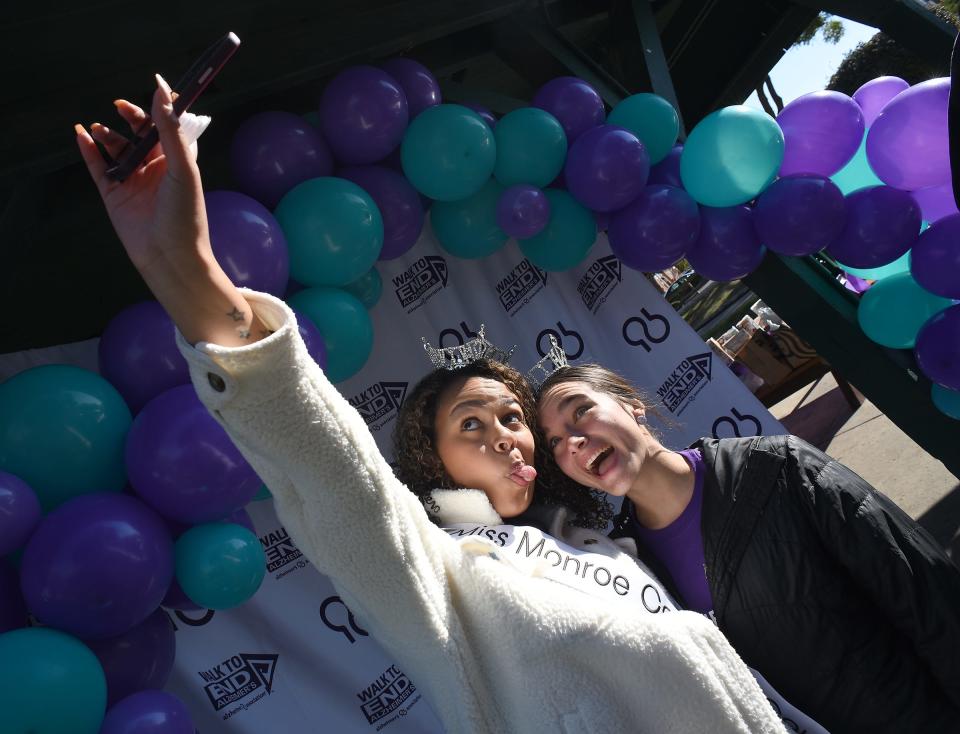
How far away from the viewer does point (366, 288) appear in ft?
8.20

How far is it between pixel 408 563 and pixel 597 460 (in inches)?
30.4

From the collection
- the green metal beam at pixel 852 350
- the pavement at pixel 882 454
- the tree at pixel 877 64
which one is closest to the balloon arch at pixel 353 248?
the green metal beam at pixel 852 350

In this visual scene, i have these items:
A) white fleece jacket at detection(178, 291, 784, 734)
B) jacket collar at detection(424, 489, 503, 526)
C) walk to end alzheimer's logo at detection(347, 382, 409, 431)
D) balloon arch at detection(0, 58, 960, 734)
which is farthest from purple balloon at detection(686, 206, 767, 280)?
white fleece jacket at detection(178, 291, 784, 734)

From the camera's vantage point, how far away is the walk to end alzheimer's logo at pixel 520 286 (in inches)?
130

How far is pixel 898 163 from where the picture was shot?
260 centimetres

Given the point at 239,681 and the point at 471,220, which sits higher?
the point at 471,220

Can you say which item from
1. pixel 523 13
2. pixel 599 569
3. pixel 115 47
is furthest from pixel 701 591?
pixel 523 13

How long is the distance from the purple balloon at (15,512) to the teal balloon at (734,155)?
2.18 metres

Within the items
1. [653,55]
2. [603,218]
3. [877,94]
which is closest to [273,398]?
[603,218]

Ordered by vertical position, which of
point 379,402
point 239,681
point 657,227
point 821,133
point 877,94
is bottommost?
point 239,681

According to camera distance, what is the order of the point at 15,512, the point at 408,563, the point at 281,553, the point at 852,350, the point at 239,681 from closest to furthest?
the point at 408,563 < the point at 15,512 < the point at 239,681 < the point at 281,553 < the point at 852,350

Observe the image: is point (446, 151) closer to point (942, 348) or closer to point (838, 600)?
point (838, 600)

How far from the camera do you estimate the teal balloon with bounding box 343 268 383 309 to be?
246 centimetres

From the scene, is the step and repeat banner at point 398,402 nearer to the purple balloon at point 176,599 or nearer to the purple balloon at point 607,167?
the purple balloon at point 176,599
